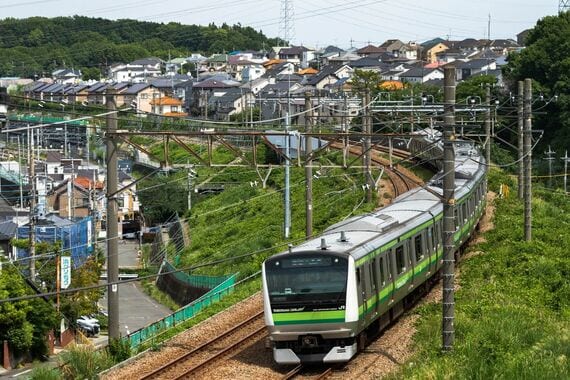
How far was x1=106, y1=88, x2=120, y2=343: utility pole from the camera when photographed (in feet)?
53.9

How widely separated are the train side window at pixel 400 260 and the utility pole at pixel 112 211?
437 cm

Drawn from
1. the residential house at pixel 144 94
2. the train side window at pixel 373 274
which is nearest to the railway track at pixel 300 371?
the train side window at pixel 373 274

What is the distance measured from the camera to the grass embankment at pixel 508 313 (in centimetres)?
1251

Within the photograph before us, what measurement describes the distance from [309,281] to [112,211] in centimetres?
397

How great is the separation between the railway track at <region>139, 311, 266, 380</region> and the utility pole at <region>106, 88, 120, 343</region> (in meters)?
1.47

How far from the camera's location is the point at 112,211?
55.7 ft

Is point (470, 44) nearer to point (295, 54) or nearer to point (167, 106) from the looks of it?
point (295, 54)

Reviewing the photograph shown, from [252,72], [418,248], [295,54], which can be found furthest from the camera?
[295,54]

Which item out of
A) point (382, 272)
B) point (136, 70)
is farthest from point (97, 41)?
point (382, 272)

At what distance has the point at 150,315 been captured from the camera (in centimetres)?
3834

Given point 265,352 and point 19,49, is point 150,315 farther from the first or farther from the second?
point 19,49

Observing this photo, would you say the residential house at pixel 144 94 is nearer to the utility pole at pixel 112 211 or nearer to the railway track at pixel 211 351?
the railway track at pixel 211 351

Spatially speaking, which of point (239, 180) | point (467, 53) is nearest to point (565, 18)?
point (239, 180)

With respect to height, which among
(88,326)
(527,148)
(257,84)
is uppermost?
(257,84)
